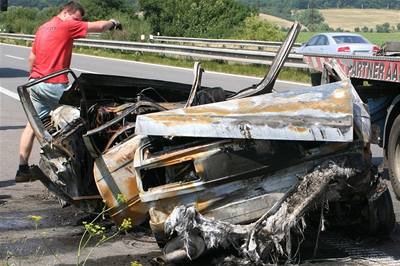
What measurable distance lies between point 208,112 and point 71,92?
169 centimetres

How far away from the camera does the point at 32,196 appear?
261 inches

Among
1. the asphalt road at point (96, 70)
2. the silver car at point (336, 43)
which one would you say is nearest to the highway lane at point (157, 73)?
the asphalt road at point (96, 70)

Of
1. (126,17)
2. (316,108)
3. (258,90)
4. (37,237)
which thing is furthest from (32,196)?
(126,17)

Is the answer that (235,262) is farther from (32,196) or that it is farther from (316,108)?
(32,196)

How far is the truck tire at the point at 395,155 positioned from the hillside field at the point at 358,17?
7628 cm

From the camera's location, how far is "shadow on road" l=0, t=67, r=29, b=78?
69.8ft

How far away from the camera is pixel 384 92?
269 inches

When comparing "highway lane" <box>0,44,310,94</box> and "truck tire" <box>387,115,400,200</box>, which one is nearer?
"truck tire" <box>387,115,400,200</box>

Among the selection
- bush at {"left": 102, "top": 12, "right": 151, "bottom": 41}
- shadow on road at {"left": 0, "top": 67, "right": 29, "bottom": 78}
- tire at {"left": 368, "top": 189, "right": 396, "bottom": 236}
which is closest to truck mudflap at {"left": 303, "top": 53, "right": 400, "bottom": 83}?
tire at {"left": 368, "top": 189, "right": 396, "bottom": 236}

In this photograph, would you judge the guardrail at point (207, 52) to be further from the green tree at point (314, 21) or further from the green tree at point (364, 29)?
the green tree at point (364, 29)

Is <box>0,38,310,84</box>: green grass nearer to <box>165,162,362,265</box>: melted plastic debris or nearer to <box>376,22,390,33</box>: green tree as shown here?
<box>165,162,362,265</box>: melted plastic debris

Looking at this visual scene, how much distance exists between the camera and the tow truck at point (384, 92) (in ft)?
21.0

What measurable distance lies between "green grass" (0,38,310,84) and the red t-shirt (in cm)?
1272

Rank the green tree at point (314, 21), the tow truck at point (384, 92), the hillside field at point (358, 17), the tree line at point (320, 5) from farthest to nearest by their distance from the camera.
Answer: the tree line at point (320, 5) → the hillside field at point (358, 17) → the green tree at point (314, 21) → the tow truck at point (384, 92)
